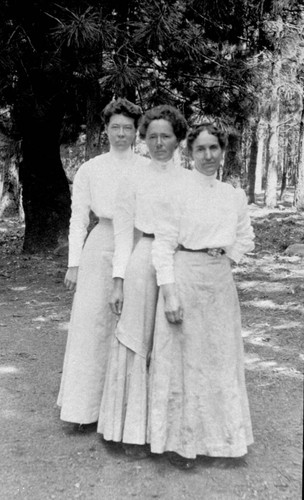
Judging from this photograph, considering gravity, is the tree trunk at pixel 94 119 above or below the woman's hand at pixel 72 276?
above

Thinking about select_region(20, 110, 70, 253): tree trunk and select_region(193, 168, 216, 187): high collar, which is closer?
select_region(193, 168, 216, 187): high collar

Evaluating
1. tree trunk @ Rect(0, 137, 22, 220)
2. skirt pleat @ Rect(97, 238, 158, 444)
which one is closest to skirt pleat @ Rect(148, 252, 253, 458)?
skirt pleat @ Rect(97, 238, 158, 444)

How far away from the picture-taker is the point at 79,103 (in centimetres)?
891

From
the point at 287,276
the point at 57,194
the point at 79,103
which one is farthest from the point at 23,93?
the point at 287,276

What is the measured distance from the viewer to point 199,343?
2992 mm

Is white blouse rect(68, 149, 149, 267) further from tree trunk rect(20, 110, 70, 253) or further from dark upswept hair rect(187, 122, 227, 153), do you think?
tree trunk rect(20, 110, 70, 253)

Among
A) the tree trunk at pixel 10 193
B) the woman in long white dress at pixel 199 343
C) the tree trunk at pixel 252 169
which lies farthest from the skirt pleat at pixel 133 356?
the tree trunk at pixel 252 169

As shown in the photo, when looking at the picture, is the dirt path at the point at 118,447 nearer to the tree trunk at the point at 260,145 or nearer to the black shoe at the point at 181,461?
the black shoe at the point at 181,461

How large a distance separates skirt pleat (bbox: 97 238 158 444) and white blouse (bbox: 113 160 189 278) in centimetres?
7

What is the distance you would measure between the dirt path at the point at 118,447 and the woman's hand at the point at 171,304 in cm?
84

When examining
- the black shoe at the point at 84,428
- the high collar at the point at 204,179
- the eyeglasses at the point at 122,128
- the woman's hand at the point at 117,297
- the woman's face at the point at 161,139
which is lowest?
the black shoe at the point at 84,428

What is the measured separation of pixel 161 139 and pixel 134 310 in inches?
37.6

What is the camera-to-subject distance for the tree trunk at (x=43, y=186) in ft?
31.6

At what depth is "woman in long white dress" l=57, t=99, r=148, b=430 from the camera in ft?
11.2
